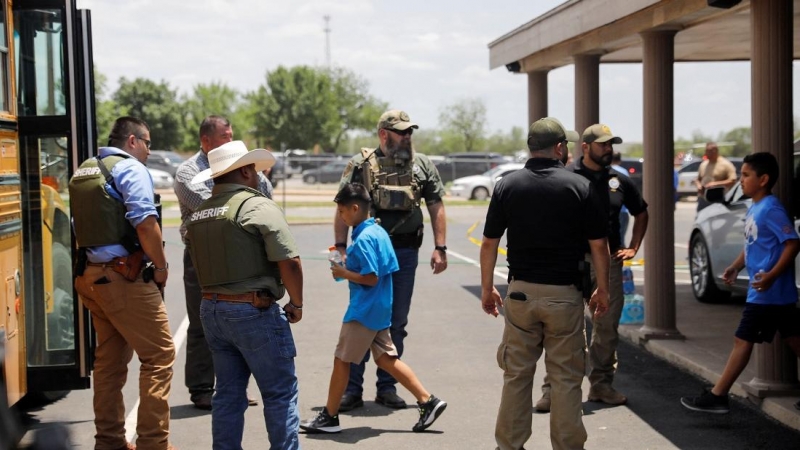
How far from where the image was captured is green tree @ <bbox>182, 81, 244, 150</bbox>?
8962 centimetres

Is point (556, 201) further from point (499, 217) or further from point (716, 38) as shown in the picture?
point (716, 38)

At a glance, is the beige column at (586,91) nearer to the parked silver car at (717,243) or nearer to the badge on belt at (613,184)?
the parked silver car at (717,243)

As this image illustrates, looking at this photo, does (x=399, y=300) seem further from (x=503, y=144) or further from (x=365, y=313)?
(x=503, y=144)

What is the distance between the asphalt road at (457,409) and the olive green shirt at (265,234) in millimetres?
1277

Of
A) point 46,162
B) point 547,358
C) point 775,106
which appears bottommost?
point 547,358

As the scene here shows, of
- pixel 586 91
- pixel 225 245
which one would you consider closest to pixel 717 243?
pixel 586 91

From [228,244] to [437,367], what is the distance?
4.12 m

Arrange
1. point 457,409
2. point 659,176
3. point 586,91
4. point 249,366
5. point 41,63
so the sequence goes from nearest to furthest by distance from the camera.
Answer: point 249,366
point 41,63
point 457,409
point 659,176
point 586,91

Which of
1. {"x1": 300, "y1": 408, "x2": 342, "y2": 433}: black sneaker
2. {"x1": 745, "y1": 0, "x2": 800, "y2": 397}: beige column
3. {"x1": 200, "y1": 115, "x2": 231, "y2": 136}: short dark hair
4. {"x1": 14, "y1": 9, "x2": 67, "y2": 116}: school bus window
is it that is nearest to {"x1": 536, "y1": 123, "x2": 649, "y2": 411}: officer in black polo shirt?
{"x1": 745, "y1": 0, "x2": 800, "y2": 397}: beige column

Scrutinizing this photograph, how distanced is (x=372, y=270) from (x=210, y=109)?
3858 inches

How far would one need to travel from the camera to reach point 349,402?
7.49 m

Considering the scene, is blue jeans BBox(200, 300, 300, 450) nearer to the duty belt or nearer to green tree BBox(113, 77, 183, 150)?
the duty belt

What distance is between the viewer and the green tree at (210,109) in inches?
3529

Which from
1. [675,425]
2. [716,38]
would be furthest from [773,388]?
[716,38]
